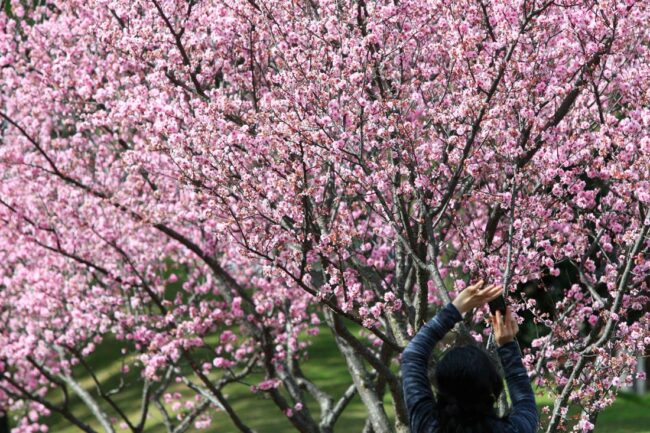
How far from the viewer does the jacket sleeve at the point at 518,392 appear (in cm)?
287

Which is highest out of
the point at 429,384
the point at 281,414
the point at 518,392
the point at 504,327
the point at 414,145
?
the point at 281,414

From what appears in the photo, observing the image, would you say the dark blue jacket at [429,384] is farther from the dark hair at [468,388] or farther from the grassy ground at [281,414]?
the grassy ground at [281,414]

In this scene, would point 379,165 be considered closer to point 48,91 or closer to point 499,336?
point 499,336

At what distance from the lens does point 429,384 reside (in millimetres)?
3047

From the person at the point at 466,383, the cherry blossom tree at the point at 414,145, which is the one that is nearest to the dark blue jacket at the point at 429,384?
the person at the point at 466,383

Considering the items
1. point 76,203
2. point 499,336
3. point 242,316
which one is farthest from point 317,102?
point 76,203

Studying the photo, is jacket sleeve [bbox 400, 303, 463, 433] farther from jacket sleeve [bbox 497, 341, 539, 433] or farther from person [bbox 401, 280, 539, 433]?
jacket sleeve [bbox 497, 341, 539, 433]

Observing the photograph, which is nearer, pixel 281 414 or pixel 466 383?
pixel 466 383

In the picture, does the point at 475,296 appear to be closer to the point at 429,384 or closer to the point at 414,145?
the point at 429,384

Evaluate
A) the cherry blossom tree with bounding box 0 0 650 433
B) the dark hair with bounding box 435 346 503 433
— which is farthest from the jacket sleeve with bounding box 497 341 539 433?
the cherry blossom tree with bounding box 0 0 650 433

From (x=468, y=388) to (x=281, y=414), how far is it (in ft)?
42.8

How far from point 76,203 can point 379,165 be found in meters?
6.71

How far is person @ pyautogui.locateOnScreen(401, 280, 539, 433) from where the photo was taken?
278cm

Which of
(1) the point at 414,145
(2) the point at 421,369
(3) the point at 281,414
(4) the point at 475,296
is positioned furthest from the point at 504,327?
(3) the point at 281,414
